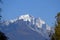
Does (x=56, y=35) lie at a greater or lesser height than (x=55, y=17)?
lesser

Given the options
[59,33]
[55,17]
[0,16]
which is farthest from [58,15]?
[0,16]

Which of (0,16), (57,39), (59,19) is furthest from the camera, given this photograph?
(59,19)

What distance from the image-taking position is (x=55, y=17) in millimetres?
40188

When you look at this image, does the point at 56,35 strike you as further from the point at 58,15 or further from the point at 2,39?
the point at 2,39

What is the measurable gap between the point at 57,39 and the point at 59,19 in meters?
3.50

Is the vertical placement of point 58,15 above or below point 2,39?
above

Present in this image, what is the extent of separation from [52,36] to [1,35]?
38.9 feet

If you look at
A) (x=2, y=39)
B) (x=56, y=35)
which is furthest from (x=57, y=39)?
(x=2, y=39)

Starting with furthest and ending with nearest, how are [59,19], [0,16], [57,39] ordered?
[59,19] → [57,39] → [0,16]

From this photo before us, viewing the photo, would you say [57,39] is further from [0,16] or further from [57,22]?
[0,16]

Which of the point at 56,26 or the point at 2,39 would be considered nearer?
the point at 2,39

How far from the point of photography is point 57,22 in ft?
128

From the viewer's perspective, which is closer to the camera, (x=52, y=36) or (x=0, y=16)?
(x=0, y=16)

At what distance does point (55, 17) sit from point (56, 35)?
126 inches
